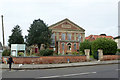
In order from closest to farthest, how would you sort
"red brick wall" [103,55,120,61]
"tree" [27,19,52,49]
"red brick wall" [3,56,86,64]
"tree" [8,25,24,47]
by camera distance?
1. "red brick wall" [3,56,86,64]
2. "red brick wall" [103,55,120,61]
3. "tree" [27,19,52,49]
4. "tree" [8,25,24,47]

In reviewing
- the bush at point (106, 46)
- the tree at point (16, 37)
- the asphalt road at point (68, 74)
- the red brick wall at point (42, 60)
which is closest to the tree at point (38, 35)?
the tree at point (16, 37)

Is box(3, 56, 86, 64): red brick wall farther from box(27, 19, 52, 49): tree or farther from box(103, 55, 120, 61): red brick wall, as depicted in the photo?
box(27, 19, 52, 49): tree

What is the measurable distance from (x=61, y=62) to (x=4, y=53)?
38.4 feet

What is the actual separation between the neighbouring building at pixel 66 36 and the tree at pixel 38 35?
7495mm

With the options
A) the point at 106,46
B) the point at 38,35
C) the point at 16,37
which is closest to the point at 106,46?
the point at 106,46

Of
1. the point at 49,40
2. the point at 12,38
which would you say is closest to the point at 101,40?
the point at 49,40

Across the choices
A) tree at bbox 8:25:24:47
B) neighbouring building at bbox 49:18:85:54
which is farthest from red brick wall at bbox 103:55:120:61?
tree at bbox 8:25:24:47

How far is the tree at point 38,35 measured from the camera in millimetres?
35500

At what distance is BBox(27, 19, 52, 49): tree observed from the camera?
35500 millimetres

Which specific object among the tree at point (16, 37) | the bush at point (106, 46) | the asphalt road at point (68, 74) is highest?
the tree at point (16, 37)

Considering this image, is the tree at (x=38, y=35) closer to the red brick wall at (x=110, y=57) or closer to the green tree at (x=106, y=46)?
the green tree at (x=106, y=46)

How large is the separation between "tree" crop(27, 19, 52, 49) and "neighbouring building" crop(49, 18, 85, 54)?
7.50m

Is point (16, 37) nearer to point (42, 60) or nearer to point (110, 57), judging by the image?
point (42, 60)

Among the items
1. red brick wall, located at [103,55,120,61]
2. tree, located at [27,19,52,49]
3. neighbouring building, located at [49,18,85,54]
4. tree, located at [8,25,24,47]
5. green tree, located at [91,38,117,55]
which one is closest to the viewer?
red brick wall, located at [103,55,120,61]
